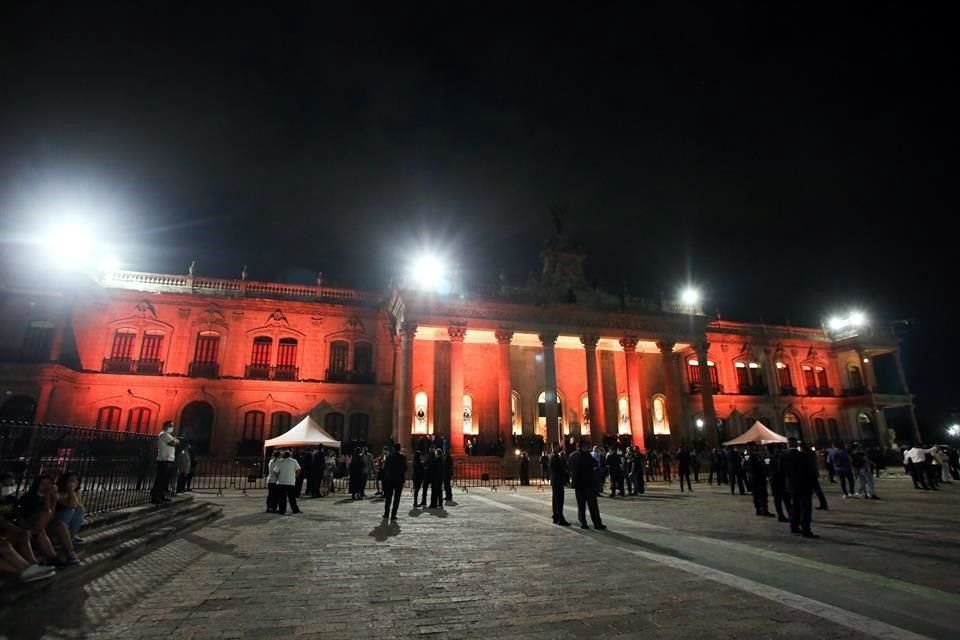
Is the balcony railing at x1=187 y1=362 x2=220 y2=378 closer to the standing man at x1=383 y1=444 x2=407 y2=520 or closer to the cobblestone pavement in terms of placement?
the cobblestone pavement

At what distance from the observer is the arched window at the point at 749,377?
122 ft

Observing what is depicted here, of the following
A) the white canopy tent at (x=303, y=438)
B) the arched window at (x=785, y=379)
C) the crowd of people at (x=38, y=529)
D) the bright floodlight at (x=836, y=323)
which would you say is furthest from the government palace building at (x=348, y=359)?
the crowd of people at (x=38, y=529)

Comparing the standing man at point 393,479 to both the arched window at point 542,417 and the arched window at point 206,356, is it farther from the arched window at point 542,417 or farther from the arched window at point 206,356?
the arched window at point 542,417

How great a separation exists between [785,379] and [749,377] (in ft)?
12.2

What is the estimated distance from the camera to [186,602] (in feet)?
15.4

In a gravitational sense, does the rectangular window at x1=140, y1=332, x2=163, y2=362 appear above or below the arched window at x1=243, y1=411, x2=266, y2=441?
above

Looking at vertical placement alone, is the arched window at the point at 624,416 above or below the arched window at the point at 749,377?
below

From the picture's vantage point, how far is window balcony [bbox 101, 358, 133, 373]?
84.4 feet

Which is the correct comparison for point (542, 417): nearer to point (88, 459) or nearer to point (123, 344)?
point (123, 344)

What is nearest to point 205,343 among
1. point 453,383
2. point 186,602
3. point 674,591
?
point 453,383

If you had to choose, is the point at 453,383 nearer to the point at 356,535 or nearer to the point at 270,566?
the point at 356,535

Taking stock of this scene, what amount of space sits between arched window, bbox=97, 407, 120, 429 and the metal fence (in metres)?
17.5

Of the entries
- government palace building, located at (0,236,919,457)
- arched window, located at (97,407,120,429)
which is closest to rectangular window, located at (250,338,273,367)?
government palace building, located at (0,236,919,457)

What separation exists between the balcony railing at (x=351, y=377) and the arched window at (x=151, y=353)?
9.06m
